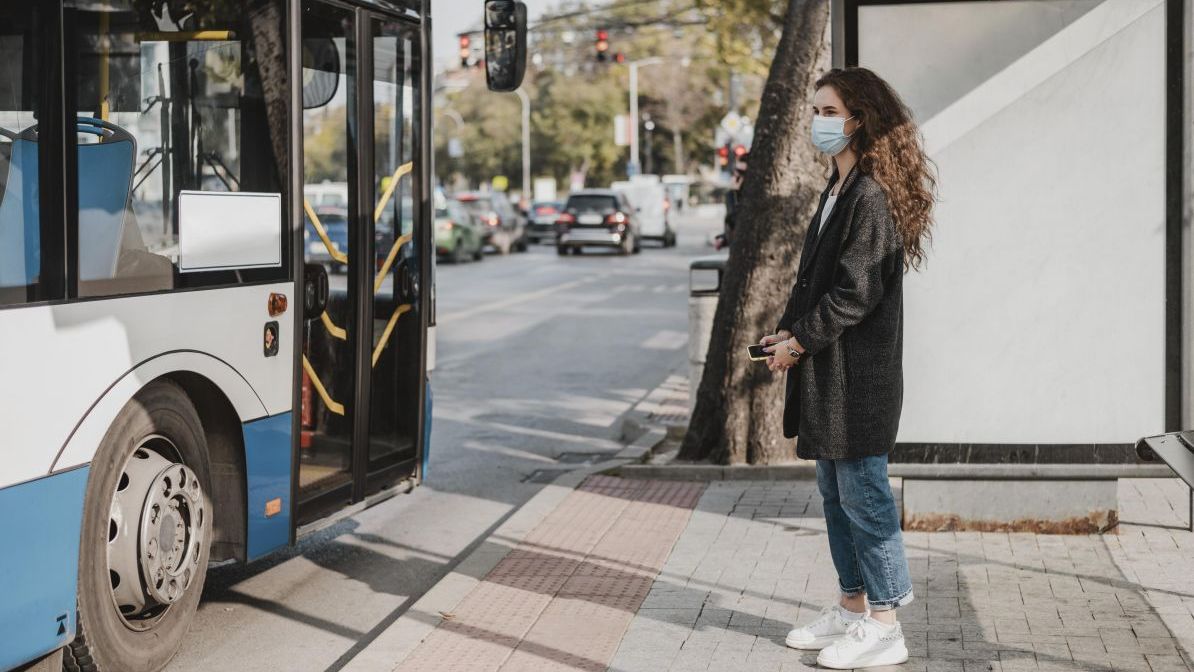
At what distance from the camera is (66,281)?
15.8 ft

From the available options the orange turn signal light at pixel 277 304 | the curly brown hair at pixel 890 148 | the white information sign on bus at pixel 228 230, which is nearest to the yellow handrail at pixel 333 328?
the orange turn signal light at pixel 277 304

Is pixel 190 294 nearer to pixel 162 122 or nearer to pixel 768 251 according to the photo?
pixel 162 122

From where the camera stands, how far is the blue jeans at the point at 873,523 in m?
5.17

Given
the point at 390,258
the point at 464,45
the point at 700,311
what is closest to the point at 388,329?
the point at 390,258

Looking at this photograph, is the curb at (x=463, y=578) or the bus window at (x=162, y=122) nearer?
the bus window at (x=162, y=122)

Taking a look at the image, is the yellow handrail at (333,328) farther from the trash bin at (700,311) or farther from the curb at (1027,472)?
the trash bin at (700,311)

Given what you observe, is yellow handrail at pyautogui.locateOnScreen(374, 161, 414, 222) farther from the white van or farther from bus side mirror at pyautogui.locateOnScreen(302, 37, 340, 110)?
the white van

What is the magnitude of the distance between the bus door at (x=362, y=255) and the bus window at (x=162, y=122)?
364 millimetres

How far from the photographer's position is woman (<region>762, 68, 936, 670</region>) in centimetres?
505

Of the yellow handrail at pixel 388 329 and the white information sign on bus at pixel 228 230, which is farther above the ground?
the white information sign on bus at pixel 228 230

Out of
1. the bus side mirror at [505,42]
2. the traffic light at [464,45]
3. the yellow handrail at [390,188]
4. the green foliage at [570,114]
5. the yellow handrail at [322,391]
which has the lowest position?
the yellow handrail at [322,391]

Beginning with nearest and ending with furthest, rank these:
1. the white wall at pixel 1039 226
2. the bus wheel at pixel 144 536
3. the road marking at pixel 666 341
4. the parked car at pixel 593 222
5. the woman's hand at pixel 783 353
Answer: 1. the bus wheel at pixel 144 536
2. the woman's hand at pixel 783 353
3. the white wall at pixel 1039 226
4. the road marking at pixel 666 341
5. the parked car at pixel 593 222

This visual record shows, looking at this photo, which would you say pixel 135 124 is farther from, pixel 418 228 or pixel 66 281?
pixel 418 228

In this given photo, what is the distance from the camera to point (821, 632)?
18.0 ft
